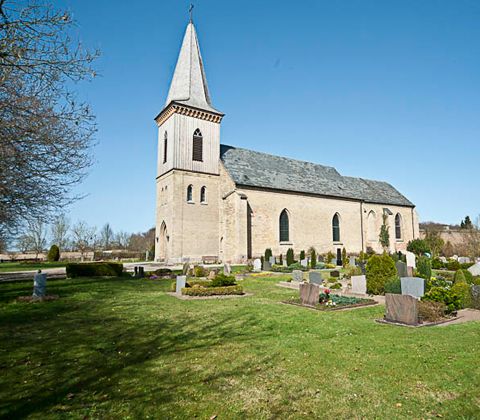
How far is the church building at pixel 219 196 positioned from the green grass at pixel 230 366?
62.1 ft

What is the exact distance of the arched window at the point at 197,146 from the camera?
1168 inches

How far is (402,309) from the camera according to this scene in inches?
323

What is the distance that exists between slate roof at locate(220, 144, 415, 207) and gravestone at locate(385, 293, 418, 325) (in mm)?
21173

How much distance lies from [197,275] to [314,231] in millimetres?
18475

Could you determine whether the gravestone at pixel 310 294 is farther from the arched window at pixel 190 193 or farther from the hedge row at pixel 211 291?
the arched window at pixel 190 193

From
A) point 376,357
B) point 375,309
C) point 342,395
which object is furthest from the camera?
point 375,309

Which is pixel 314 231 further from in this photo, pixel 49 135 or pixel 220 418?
pixel 220 418

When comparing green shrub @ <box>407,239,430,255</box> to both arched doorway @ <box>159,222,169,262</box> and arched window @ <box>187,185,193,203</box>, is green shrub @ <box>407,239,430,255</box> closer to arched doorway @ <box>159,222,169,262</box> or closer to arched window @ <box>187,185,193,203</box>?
arched window @ <box>187,185,193,203</box>

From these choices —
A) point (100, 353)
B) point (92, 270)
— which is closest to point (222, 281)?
point (100, 353)

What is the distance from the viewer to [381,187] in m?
44.1

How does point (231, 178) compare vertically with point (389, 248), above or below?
above

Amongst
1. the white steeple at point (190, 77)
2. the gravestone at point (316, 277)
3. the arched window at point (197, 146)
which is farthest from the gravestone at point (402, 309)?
the white steeple at point (190, 77)

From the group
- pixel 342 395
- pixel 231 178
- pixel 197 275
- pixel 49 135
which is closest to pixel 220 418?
pixel 342 395

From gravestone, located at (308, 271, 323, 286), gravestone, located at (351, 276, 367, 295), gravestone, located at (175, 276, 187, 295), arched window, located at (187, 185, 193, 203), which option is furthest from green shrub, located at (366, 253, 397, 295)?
arched window, located at (187, 185, 193, 203)
